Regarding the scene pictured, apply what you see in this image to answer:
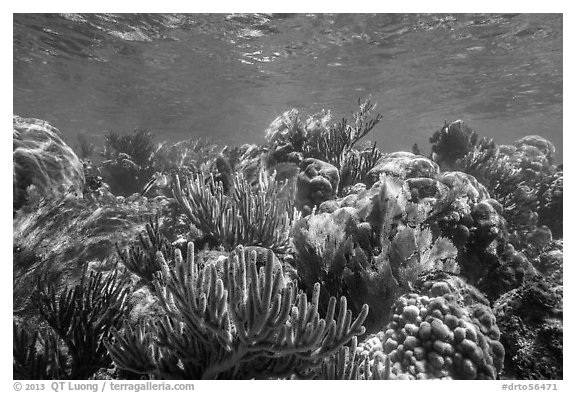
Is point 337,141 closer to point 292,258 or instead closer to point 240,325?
point 292,258

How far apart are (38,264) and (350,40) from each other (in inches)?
669

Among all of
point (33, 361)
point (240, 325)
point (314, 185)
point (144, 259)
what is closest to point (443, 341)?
point (240, 325)

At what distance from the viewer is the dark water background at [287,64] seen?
15688 mm

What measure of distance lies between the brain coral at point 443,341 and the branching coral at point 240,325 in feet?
3.84

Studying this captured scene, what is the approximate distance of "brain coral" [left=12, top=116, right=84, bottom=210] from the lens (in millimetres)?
6230

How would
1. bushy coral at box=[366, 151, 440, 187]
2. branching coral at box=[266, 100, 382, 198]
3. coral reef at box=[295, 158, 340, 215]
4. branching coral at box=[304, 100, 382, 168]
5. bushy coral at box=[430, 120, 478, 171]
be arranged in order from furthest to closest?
bushy coral at box=[430, 120, 478, 171], branching coral at box=[304, 100, 382, 168], branching coral at box=[266, 100, 382, 198], bushy coral at box=[366, 151, 440, 187], coral reef at box=[295, 158, 340, 215]

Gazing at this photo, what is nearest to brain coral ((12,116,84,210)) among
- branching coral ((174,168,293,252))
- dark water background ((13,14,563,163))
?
branching coral ((174,168,293,252))

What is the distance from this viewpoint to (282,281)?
2041mm

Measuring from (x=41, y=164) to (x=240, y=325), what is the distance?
6583mm

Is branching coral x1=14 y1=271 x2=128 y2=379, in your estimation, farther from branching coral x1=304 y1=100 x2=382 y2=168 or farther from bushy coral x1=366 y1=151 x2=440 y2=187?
branching coral x1=304 y1=100 x2=382 y2=168

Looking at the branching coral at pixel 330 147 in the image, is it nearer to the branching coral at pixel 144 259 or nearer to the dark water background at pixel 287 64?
the branching coral at pixel 144 259

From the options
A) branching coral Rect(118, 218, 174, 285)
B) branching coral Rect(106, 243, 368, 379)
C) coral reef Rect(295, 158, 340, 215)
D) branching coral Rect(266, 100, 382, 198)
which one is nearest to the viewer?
branching coral Rect(106, 243, 368, 379)

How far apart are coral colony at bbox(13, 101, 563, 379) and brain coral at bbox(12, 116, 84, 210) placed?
0.11ft
